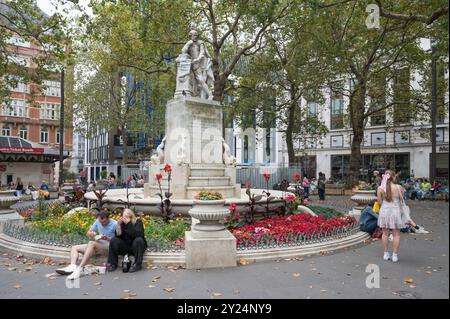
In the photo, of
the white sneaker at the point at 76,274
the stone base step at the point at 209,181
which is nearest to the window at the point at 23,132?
the stone base step at the point at 209,181

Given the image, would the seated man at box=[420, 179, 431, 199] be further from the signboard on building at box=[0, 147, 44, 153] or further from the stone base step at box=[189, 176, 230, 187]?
the signboard on building at box=[0, 147, 44, 153]

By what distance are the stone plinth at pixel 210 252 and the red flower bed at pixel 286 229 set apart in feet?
2.98

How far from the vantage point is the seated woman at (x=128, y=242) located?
669 cm

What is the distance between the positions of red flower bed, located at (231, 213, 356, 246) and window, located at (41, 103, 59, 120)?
4657cm

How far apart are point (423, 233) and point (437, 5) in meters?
7.98

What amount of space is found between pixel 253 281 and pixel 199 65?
31.9ft

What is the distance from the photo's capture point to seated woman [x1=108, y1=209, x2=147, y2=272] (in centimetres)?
669

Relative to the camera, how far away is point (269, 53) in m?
26.7

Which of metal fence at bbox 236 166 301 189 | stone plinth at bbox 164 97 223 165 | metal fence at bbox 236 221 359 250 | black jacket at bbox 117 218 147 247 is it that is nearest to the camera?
black jacket at bbox 117 218 147 247

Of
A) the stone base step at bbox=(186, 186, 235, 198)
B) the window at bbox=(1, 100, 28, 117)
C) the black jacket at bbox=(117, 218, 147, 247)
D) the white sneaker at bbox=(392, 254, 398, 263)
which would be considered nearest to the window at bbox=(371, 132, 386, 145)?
the stone base step at bbox=(186, 186, 235, 198)

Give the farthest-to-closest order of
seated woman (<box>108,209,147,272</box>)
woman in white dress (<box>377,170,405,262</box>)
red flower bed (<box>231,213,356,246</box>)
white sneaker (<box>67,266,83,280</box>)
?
red flower bed (<box>231,213,356,246</box>) < woman in white dress (<box>377,170,405,262</box>) < seated woman (<box>108,209,147,272</box>) < white sneaker (<box>67,266,83,280</box>)

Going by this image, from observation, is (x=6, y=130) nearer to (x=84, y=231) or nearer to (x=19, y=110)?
(x=19, y=110)

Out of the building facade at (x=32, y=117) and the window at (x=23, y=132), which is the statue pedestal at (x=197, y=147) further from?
the window at (x=23, y=132)
